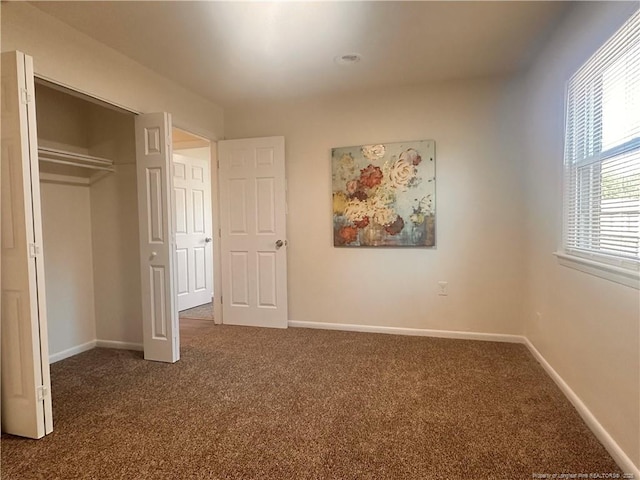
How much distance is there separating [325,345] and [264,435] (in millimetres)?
1488

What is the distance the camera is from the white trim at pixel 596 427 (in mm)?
1654

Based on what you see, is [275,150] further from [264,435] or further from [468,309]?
[264,435]

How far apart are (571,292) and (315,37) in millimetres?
2462

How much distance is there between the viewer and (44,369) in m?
2.01

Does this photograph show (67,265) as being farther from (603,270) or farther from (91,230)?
(603,270)

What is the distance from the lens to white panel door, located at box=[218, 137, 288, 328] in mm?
3992

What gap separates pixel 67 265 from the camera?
336 centimetres

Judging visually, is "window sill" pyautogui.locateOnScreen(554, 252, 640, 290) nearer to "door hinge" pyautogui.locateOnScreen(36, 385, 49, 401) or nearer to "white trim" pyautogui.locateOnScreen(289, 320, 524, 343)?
"white trim" pyautogui.locateOnScreen(289, 320, 524, 343)

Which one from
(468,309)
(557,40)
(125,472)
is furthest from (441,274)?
(125,472)

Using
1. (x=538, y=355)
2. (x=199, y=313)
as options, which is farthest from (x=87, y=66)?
(x=538, y=355)

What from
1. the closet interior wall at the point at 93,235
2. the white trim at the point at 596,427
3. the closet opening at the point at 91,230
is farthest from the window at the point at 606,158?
the closet interior wall at the point at 93,235

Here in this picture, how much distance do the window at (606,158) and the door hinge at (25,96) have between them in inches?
119

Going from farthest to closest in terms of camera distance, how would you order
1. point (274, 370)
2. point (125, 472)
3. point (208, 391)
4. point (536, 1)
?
point (274, 370)
point (208, 391)
point (536, 1)
point (125, 472)

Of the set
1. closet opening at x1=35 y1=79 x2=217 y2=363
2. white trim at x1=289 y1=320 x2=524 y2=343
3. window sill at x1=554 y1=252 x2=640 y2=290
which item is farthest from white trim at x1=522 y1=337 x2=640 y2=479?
closet opening at x1=35 y1=79 x2=217 y2=363
